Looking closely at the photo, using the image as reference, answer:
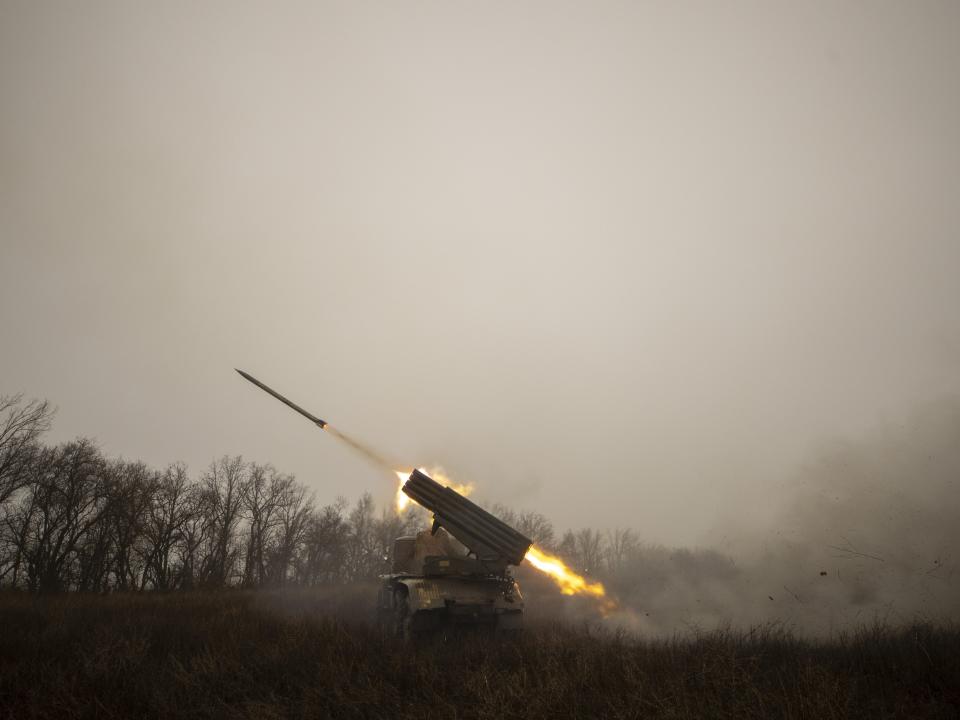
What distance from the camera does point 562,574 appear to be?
17.2 meters

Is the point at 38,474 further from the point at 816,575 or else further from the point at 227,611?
the point at 816,575

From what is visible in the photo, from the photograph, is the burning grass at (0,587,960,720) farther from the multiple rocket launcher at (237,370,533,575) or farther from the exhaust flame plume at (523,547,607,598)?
the exhaust flame plume at (523,547,607,598)

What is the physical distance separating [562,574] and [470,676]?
833cm

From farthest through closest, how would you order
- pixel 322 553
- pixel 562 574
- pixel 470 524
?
pixel 322 553, pixel 562 574, pixel 470 524

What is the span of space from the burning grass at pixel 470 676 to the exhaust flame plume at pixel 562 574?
3323mm

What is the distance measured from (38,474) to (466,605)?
33854mm

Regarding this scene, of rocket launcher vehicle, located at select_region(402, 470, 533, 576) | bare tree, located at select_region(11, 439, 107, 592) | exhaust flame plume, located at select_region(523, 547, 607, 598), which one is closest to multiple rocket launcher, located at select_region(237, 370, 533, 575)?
rocket launcher vehicle, located at select_region(402, 470, 533, 576)

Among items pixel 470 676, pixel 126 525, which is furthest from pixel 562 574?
pixel 126 525

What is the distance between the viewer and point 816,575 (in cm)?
1608

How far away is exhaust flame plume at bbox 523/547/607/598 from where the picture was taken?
17.3m

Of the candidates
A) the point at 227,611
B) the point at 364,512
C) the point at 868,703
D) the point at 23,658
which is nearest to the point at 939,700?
the point at 868,703

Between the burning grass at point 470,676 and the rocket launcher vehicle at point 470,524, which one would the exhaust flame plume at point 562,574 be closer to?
the rocket launcher vehicle at point 470,524

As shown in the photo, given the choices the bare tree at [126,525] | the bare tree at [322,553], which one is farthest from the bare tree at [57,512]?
the bare tree at [322,553]

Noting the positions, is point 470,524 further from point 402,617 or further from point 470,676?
point 470,676
